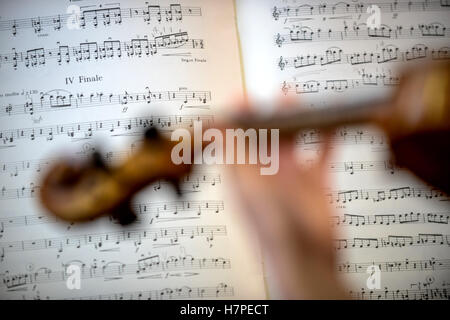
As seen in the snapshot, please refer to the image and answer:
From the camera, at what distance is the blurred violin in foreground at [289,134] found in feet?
3.10

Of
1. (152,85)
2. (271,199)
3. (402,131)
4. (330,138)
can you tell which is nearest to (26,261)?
(152,85)

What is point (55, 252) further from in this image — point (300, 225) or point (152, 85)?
point (300, 225)

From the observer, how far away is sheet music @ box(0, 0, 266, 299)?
95 centimetres

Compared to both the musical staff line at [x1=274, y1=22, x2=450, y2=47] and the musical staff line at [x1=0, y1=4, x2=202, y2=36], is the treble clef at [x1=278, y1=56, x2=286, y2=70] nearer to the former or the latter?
the musical staff line at [x1=274, y1=22, x2=450, y2=47]

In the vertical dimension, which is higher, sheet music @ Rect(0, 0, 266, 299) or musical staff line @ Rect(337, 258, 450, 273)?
sheet music @ Rect(0, 0, 266, 299)

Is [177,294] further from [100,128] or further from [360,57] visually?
[360,57]

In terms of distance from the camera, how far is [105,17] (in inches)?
39.4

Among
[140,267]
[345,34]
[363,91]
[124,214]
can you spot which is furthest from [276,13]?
[140,267]

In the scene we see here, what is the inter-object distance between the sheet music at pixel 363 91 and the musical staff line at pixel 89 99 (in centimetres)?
19

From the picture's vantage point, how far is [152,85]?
3.22 feet

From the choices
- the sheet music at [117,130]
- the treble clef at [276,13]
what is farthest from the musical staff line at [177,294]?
the treble clef at [276,13]

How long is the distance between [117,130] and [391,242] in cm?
84

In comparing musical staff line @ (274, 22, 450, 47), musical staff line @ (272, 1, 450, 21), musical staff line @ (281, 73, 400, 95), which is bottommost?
musical staff line @ (281, 73, 400, 95)

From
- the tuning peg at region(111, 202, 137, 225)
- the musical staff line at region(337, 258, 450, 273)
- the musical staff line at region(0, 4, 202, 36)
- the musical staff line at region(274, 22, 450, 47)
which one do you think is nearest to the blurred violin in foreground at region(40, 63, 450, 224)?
the tuning peg at region(111, 202, 137, 225)
